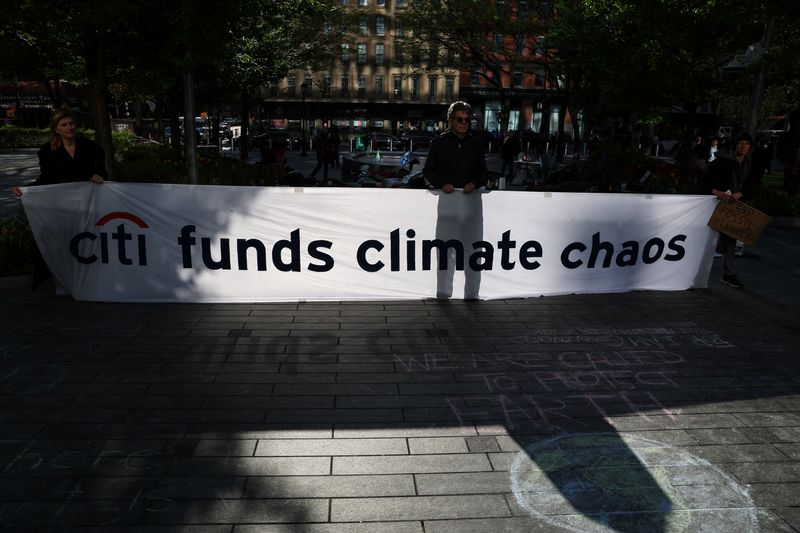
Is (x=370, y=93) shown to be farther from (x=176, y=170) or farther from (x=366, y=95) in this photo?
(x=176, y=170)

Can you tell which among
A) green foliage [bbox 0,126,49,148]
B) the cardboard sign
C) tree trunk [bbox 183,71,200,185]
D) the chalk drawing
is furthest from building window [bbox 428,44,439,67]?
the chalk drawing

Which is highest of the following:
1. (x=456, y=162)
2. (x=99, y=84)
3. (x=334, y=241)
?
(x=99, y=84)

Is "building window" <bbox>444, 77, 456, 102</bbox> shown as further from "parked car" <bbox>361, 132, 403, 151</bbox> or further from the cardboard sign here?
the cardboard sign

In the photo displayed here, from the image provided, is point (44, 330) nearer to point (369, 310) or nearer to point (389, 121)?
point (369, 310)

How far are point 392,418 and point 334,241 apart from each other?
10.8 feet

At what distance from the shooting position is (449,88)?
7606 centimetres

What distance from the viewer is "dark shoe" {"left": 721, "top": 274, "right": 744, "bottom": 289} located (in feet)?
28.5

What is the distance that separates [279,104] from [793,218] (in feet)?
231

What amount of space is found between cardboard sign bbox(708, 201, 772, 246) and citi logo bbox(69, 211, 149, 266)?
674 cm

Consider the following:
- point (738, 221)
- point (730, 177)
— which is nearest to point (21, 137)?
point (730, 177)

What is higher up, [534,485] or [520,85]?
[520,85]

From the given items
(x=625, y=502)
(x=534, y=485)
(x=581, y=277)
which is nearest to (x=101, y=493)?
(x=534, y=485)

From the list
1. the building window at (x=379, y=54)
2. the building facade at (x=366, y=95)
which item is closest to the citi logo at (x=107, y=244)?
the building facade at (x=366, y=95)

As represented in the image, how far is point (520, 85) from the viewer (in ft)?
234
